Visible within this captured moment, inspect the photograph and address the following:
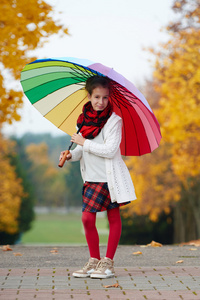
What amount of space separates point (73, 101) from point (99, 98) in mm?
604

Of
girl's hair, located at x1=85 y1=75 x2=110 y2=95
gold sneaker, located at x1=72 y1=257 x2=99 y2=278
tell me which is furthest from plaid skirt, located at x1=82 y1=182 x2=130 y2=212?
girl's hair, located at x1=85 y1=75 x2=110 y2=95

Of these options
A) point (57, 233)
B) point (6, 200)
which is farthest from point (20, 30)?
point (57, 233)

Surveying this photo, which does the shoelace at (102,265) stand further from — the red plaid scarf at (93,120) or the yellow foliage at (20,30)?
the yellow foliage at (20,30)

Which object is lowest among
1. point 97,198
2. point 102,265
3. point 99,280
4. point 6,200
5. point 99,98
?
point 99,280

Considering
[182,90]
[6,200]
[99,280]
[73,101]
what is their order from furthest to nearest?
[6,200] → [182,90] → [73,101] → [99,280]

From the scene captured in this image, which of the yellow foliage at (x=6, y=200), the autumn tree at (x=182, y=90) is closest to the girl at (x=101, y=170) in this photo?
the autumn tree at (x=182, y=90)

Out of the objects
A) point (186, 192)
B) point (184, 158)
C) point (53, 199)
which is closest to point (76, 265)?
point (184, 158)

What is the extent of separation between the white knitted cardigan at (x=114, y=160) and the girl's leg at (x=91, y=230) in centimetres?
29

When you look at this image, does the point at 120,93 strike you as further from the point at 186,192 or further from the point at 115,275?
the point at 186,192

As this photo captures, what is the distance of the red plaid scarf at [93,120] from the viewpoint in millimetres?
4781

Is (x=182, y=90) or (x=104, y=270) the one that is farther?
(x=182, y=90)

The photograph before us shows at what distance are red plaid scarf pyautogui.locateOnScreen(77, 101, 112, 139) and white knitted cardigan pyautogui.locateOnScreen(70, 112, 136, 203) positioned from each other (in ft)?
0.17

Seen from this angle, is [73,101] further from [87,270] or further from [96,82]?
[87,270]

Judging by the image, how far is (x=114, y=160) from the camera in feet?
15.6
